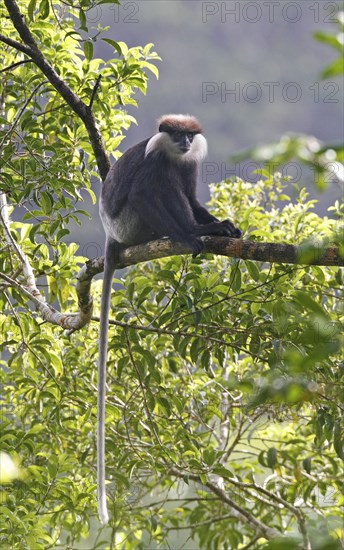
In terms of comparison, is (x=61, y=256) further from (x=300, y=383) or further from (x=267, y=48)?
(x=267, y=48)

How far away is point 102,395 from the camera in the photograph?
2750mm

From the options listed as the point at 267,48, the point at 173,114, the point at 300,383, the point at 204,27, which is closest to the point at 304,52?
the point at 267,48

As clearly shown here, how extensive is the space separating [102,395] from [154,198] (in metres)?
0.95

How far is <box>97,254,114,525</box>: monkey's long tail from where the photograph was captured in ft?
8.53

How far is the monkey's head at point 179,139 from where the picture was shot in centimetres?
355

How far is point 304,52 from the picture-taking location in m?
29.0

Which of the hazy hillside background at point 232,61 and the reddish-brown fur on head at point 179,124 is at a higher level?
the hazy hillside background at point 232,61

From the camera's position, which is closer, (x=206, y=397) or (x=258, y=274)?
(x=258, y=274)

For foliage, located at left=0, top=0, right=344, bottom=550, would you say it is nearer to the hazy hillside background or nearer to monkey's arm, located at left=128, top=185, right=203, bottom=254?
monkey's arm, located at left=128, top=185, right=203, bottom=254

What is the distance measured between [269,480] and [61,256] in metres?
1.88

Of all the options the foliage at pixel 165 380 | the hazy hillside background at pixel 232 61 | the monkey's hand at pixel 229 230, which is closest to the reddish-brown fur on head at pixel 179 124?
the foliage at pixel 165 380

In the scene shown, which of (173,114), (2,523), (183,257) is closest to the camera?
(2,523)

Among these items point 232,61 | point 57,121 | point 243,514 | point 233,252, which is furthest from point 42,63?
point 232,61

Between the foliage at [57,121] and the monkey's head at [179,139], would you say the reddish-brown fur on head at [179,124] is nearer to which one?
the monkey's head at [179,139]
